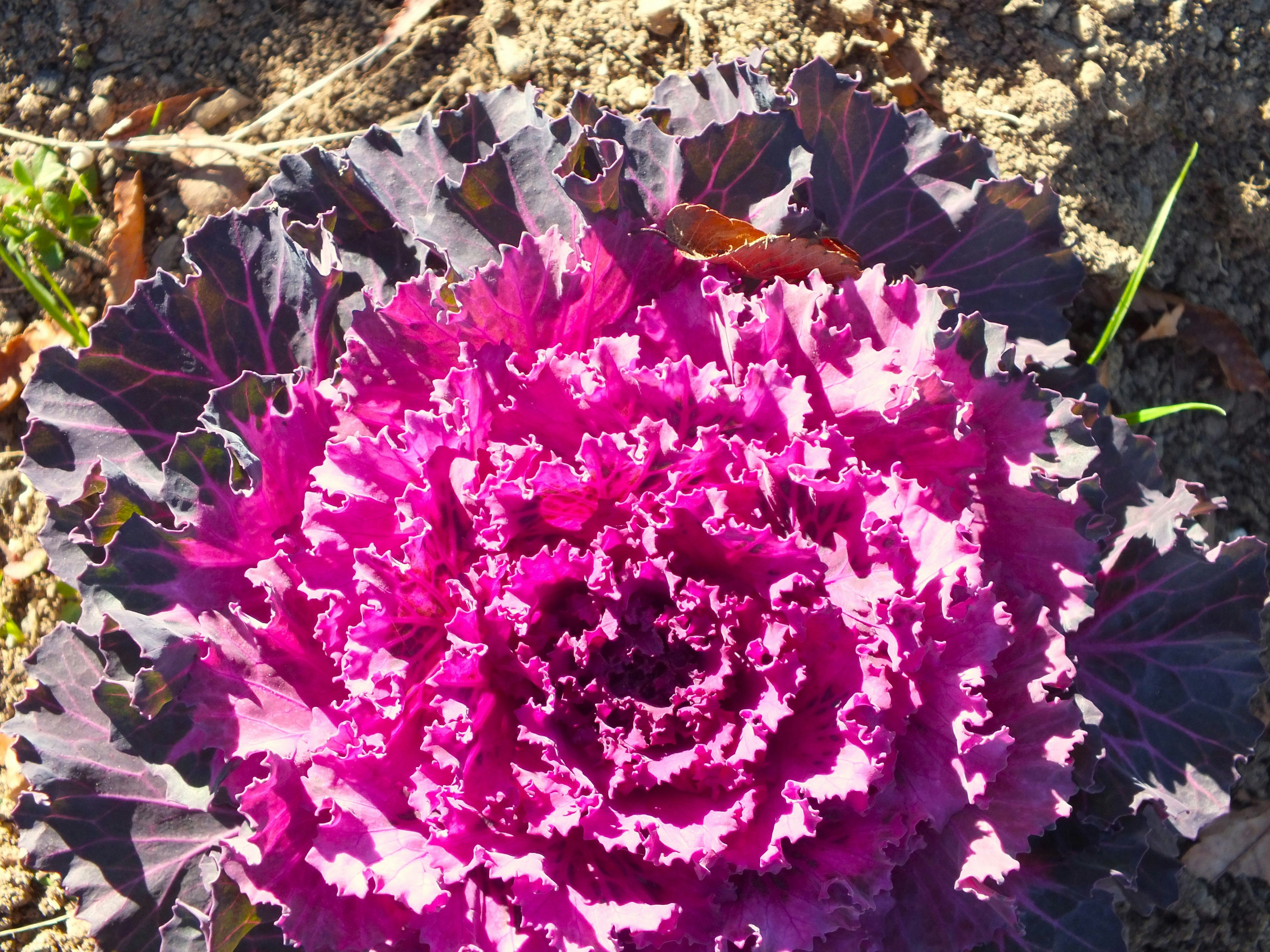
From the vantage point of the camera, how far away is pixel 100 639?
2.37m

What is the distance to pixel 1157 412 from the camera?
326cm

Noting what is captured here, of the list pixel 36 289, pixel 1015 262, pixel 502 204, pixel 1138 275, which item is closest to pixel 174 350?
pixel 502 204

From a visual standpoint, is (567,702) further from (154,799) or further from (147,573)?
(154,799)

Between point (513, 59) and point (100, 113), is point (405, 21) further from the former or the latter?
point (100, 113)

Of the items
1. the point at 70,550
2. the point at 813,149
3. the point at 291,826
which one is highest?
the point at 813,149

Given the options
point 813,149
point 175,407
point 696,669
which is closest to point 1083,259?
point 813,149

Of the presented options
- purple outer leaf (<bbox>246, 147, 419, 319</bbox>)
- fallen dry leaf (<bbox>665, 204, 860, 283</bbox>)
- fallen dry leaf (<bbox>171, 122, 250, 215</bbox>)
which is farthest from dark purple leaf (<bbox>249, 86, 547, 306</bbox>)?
fallen dry leaf (<bbox>171, 122, 250, 215</bbox>)

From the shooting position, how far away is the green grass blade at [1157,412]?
3236mm

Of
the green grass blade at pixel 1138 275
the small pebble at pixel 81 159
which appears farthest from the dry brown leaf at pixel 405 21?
the green grass blade at pixel 1138 275

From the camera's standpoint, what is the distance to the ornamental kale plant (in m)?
2.03

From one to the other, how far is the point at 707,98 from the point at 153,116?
1.89 m

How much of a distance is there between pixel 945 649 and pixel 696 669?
48 cm

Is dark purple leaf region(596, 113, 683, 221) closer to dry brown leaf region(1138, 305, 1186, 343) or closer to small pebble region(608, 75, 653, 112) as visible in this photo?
small pebble region(608, 75, 653, 112)

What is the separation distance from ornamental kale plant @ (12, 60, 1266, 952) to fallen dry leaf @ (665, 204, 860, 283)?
0.16 feet
